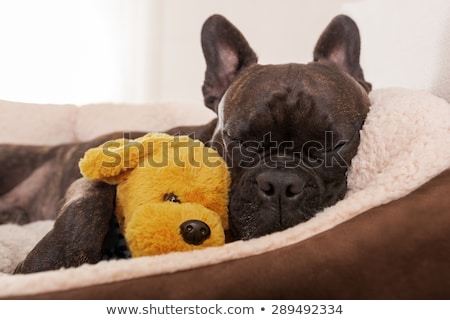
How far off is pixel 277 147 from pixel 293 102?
125mm

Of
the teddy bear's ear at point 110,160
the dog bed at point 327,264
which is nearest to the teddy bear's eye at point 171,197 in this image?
the teddy bear's ear at point 110,160

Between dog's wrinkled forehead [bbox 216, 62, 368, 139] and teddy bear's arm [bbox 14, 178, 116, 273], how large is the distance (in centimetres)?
41

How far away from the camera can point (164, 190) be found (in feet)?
3.82

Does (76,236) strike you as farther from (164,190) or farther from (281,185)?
(281,185)

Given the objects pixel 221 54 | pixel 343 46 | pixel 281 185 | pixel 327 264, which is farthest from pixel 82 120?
pixel 327 264

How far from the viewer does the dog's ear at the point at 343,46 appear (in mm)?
1712

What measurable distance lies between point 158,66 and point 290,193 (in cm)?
284

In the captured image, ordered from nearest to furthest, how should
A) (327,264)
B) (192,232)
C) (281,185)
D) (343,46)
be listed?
(327,264)
(192,232)
(281,185)
(343,46)

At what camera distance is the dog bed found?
0.79 metres

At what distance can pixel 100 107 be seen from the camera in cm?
255

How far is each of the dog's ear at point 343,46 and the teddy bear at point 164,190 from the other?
66 cm

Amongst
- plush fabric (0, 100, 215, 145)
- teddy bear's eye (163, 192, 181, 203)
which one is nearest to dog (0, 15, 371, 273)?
teddy bear's eye (163, 192, 181, 203)

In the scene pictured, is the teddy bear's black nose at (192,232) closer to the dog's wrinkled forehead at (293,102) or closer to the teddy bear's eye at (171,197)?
the teddy bear's eye at (171,197)

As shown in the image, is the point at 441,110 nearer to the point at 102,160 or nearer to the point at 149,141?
the point at 149,141
